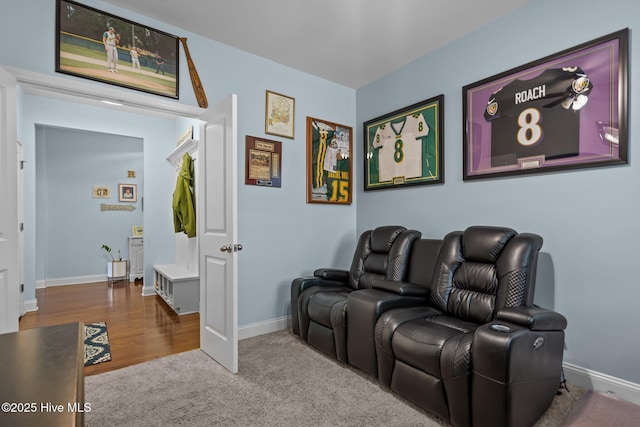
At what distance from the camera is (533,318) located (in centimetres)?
167

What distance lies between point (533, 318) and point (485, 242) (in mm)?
705

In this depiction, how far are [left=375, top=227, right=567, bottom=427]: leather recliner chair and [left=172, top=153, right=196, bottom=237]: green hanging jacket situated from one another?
3.02 metres

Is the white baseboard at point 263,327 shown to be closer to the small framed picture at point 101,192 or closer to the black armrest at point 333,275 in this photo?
the black armrest at point 333,275

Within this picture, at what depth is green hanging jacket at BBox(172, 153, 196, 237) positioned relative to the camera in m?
4.28

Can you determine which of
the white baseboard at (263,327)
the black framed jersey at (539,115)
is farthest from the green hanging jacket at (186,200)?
the black framed jersey at (539,115)

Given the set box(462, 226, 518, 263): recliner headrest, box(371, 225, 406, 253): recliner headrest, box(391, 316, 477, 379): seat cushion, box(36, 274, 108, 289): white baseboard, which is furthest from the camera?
box(36, 274, 108, 289): white baseboard

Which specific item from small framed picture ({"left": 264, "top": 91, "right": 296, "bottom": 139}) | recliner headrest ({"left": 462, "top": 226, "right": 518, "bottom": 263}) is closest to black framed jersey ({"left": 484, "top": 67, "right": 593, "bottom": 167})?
recliner headrest ({"left": 462, "top": 226, "right": 518, "bottom": 263})

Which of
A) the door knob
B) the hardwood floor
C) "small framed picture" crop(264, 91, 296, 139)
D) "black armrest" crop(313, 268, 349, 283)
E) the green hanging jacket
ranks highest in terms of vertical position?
"small framed picture" crop(264, 91, 296, 139)

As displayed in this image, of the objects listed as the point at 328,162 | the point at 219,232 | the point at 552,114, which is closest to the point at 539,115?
the point at 552,114

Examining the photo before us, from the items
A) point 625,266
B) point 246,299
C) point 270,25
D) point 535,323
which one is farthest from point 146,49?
point 625,266

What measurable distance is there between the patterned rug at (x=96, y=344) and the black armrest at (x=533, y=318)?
9.29 feet

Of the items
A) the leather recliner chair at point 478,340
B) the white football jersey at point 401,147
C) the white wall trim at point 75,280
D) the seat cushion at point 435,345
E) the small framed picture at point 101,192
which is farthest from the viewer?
the small framed picture at point 101,192

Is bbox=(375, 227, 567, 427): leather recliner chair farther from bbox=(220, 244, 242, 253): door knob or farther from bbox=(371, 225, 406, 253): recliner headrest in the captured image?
bbox=(220, 244, 242, 253): door knob

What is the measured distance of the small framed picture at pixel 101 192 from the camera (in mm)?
6207
